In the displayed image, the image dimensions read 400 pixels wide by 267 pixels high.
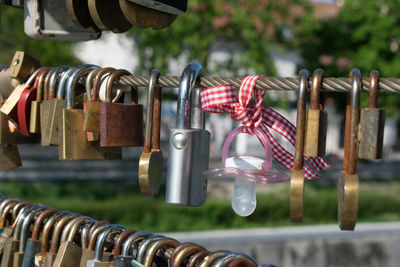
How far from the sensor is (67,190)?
1152 cm

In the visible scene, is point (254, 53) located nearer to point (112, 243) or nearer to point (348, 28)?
point (348, 28)

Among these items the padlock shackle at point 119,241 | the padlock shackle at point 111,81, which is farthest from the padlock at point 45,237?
the padlock shackle at point 111,81

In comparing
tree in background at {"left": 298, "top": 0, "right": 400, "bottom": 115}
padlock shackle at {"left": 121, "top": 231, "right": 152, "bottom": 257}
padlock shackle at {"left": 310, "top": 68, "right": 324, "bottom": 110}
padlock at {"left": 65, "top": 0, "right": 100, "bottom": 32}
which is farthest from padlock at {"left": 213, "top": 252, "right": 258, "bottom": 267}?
tree in background at {"left": 298, "top": 0, "right": 400, "bottom": 115}

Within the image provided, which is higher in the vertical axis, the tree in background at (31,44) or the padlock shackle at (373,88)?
the tree in background at (31,44)

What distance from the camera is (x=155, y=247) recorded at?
1244mm

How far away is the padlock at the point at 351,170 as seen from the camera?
98 centimetres

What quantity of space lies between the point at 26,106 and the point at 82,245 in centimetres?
40

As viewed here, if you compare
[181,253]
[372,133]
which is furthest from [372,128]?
[181,253]

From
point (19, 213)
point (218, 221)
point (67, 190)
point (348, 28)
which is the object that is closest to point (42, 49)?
point (67, 190)

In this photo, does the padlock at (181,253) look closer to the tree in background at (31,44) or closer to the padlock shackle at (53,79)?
the padlock shackle at (53,79)

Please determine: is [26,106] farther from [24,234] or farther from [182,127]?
[182,127]

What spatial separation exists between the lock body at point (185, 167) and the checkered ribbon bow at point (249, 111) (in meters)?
0.07

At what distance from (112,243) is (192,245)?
0.25m

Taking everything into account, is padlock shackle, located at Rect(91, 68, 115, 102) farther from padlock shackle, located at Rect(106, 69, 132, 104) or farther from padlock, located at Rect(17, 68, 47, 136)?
padlock, located at Rect(17, 68, 47, 136)
